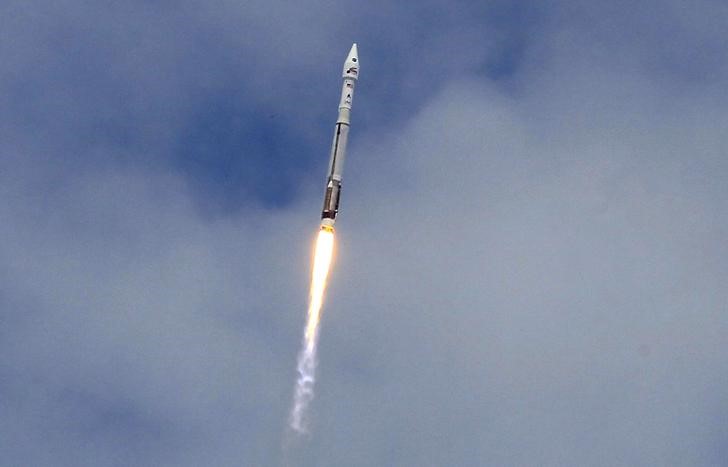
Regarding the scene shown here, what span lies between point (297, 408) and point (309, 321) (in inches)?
310

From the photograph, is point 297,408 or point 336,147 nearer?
point 336,147

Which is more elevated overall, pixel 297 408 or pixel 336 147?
pixel 336 147

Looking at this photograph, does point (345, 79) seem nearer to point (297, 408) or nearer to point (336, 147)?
point (336, 147)

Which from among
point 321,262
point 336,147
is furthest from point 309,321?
point 336,147

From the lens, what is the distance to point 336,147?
382ft

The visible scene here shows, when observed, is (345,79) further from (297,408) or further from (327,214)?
(297,408)

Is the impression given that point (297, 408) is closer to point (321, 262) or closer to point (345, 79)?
point (321, 262)

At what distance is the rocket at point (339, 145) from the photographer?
374ft

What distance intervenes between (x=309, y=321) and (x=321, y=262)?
18.4ft

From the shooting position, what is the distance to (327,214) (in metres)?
114

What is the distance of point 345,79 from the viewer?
120 metres

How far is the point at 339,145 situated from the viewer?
116m

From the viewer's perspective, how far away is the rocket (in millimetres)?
113875

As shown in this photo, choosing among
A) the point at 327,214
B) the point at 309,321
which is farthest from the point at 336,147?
the point at 309,321
